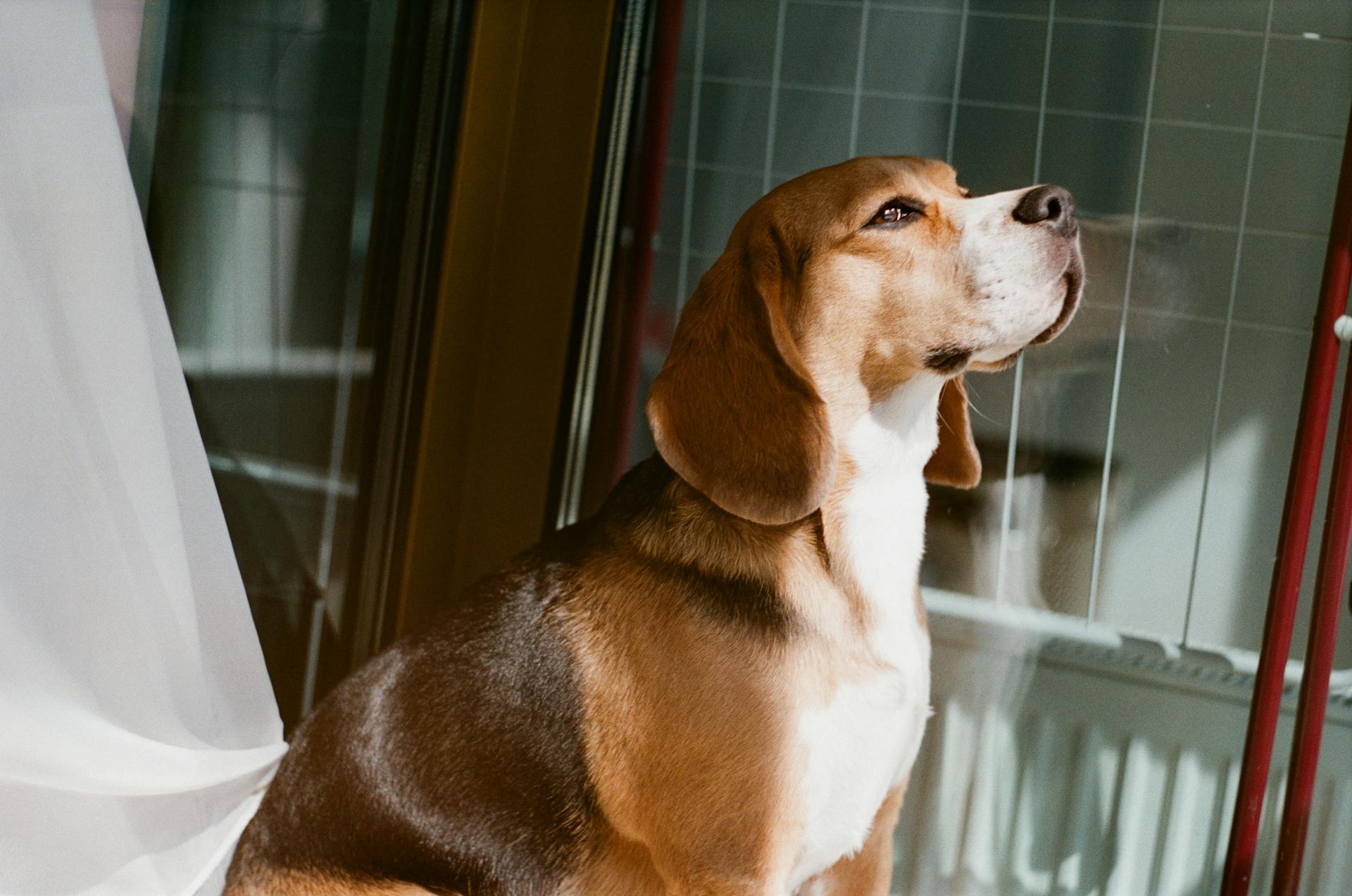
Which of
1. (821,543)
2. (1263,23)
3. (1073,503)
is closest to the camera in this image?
(821,543)

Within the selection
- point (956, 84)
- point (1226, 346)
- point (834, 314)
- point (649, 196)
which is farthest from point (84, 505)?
point (1226, 346)

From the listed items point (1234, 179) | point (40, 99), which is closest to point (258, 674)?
point (40, 99)

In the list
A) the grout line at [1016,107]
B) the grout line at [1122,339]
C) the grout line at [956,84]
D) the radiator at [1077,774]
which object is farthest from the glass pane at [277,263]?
the grout line at [1122,339]

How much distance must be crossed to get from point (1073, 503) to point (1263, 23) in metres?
0.83

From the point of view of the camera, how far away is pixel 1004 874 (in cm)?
195

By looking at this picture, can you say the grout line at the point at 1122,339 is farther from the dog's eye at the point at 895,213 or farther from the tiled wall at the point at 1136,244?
the dog's eye at the point at 895,213

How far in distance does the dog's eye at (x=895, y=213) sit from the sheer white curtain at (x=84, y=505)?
84 cm

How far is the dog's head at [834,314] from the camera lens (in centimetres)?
123

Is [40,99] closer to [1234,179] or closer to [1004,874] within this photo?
[1234,179]

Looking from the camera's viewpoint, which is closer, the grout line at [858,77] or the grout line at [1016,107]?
the grout line at [1016,107]

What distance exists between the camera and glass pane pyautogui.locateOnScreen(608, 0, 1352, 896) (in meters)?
1.80

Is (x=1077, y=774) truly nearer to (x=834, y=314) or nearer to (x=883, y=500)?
(x=883, y=500)

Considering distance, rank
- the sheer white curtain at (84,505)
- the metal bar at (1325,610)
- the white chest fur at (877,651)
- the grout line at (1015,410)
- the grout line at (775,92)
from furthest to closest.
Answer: the grout line at (775,92), the grout line at (1015,410), the metal bar at (1325,610), the white chest fur at (877,651), the sheer white curtain at (84,505)

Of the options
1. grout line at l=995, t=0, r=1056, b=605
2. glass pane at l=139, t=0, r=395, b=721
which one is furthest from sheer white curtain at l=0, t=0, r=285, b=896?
grout line at l=995, t=0, r=1056, b=605
